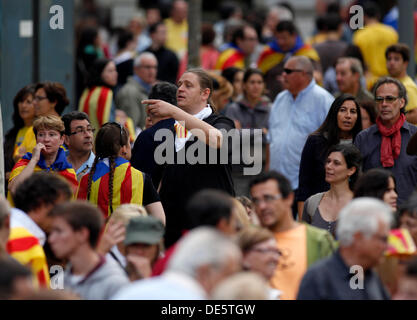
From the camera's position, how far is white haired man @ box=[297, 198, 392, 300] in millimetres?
5688

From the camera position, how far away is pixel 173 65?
15.2 meters

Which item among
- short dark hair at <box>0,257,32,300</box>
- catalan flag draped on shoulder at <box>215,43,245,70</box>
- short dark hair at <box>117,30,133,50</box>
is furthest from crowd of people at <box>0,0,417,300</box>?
catalan flag draped on shoulder at <box>215,43,245,70</box>

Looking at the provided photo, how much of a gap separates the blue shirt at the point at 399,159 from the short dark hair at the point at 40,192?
131 inches

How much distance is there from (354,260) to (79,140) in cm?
380

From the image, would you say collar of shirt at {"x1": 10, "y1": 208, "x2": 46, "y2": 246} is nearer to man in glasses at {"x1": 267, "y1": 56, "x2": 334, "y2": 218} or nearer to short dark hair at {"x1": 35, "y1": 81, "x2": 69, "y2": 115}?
short dark hair at {"x1": 35, "y1": 81, "x2": 69, "y2": 115}

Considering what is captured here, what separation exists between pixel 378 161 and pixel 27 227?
3748 mm

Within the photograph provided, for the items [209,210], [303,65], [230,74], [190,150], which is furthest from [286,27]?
[209,210]

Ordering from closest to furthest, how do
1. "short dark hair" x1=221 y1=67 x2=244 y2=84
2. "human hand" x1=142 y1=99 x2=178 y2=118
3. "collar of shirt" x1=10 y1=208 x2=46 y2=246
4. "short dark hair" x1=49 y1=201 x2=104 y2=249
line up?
"short dark hair" x1=49 y1=201 x2=104 y2=249
"collar of shirt" x1=10 y1=208 x2=46 y2=246
"human hand" x1=142 y1=99 x2=178 y2=118
"short dark hair" x1=221 y1=67 x2=244 y2=84

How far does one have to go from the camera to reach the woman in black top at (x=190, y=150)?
7691 mm

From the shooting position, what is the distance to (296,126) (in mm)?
10734

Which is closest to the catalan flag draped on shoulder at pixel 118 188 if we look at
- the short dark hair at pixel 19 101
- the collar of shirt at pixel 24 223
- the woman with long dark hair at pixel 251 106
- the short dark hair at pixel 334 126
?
the collar of shirt at pixel 24 223

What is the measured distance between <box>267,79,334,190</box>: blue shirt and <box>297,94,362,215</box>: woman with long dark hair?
4.06 ft

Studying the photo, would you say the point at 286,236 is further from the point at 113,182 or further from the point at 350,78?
the point at 350,78
